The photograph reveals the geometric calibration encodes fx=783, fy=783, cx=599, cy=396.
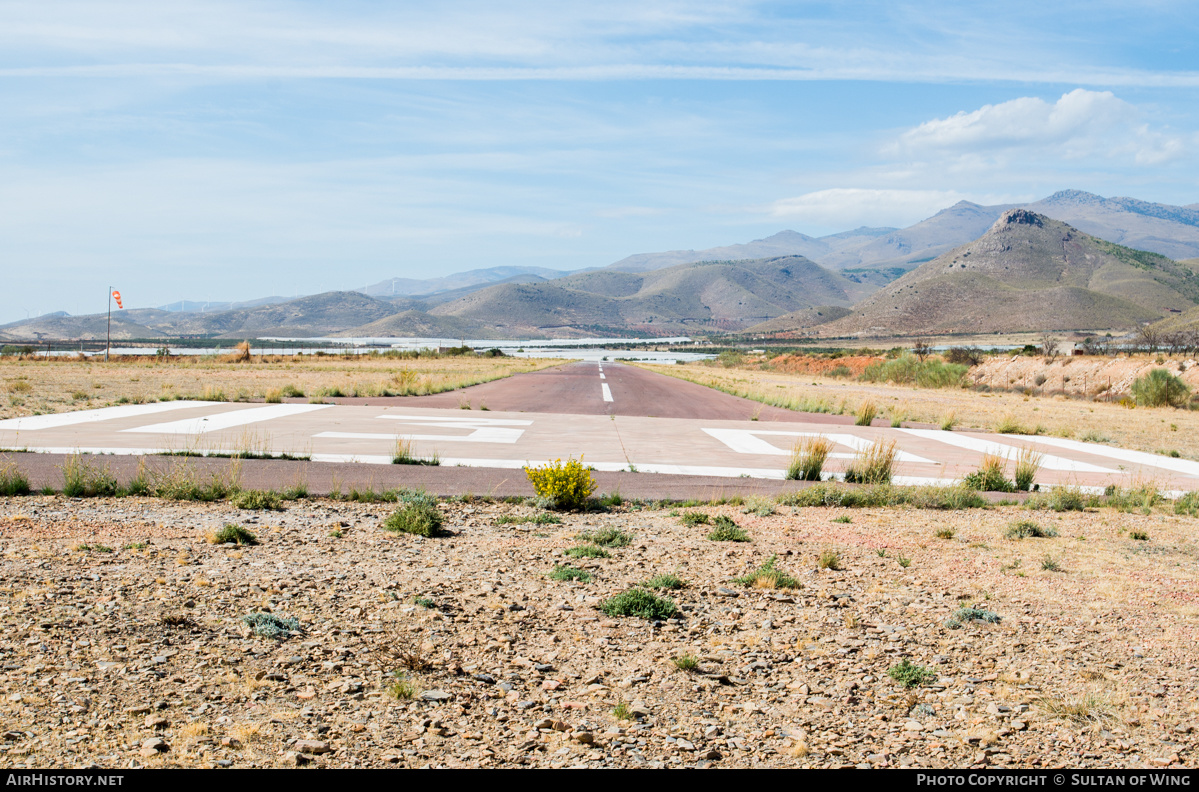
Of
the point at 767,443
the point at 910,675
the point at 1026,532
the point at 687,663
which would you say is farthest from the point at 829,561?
the point at 767,443

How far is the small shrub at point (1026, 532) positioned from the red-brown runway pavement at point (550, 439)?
4.13 m

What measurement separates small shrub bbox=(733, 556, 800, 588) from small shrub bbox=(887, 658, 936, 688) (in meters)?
Result: 1.98

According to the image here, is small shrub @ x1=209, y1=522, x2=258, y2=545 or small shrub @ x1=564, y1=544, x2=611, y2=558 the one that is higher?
small shrub @ x1=209, y1=522, x2=258, y2=545

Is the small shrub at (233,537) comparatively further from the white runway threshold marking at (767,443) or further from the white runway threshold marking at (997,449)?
the white runway threshold marking at (997,449)

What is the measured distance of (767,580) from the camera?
7629 mm

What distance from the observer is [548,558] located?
8625 mm

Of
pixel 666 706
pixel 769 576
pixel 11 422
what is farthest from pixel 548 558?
pixel 11 422

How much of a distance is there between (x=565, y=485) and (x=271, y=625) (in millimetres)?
5864

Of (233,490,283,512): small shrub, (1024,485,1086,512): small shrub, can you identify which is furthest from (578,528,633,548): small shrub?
(1024,485,1086,512): small shrub

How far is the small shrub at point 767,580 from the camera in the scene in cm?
762

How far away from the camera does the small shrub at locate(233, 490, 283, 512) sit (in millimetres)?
10844

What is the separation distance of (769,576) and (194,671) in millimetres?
5051

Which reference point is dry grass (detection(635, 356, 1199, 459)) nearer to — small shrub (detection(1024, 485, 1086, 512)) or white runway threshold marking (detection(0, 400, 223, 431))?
small shrub (detection(1024, 485, 1086, 512))
